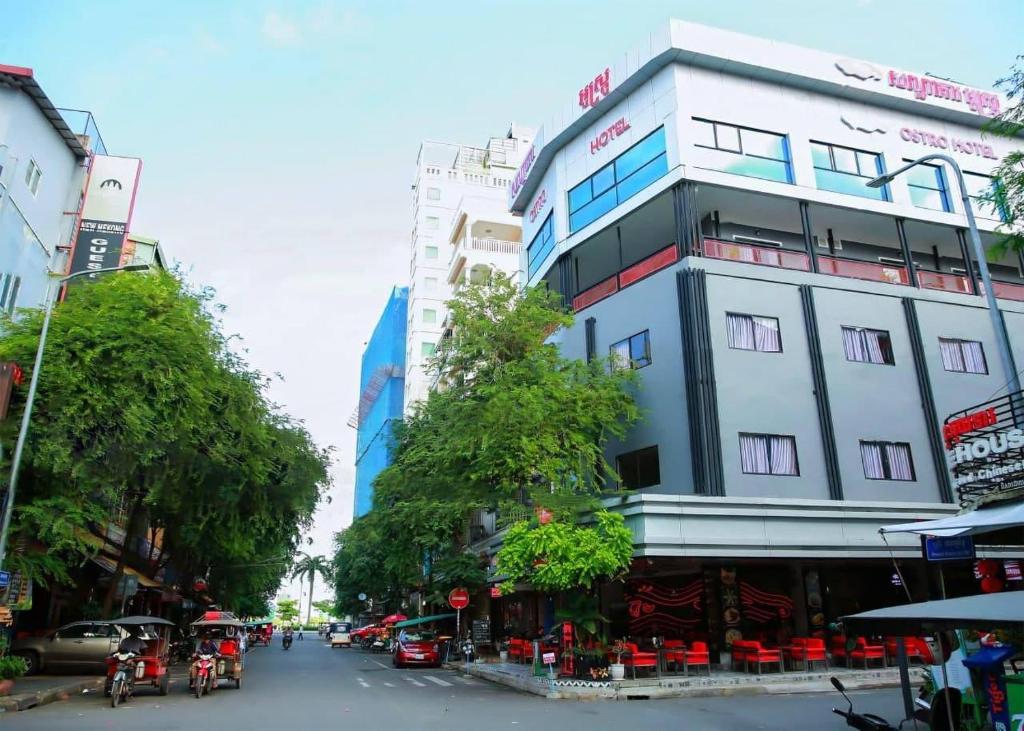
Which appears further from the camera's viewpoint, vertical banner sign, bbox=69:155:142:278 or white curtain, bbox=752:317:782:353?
vertical banner sign, bbox=69:155:142:278

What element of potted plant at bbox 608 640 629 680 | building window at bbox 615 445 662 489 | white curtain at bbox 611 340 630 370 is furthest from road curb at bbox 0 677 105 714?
white curtain at bbox 611 340 630 370

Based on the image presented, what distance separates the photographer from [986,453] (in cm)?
1532

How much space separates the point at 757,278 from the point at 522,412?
9.79 meters

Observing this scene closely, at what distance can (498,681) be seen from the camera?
23.7m

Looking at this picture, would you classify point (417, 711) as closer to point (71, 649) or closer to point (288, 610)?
point (71, 649)

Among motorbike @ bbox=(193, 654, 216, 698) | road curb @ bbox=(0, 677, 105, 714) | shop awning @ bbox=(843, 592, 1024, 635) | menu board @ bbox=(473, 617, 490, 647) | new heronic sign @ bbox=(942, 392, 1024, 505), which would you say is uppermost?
new heronic sign @ bbox=(942, 392, 1024, 505)

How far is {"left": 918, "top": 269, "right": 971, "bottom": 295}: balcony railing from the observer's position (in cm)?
2767

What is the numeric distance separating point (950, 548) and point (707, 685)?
7.12 metres

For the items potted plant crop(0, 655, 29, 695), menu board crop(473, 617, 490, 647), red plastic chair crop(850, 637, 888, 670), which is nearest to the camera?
potted plant crop(0, 655, 29, 695)

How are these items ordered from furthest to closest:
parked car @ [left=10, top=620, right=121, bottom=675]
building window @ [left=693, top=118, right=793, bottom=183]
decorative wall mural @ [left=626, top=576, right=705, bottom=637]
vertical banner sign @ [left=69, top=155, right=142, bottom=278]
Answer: vertical banner sign @ [left=69, top=155, right=142, bottom=278] < building window @ [left=693, top=118, right=793, bottom=183] < decorative wall mural @ [left=626, top=576, right=705, bottom=637] < parked car @ [left=10, top=620, right=121, bottom=675]

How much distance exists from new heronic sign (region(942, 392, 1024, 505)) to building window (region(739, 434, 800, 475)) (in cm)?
651

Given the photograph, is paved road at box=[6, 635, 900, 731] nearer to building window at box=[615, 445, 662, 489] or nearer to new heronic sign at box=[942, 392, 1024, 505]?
new heronic sign at box=[942, 392, 1024, 505]

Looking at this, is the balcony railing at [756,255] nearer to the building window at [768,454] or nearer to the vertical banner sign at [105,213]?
the building window at [768,454]

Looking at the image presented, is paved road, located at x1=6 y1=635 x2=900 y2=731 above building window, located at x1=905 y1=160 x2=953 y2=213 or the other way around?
the other way around
